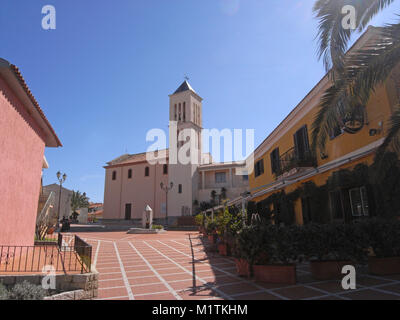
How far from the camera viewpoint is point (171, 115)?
34.3 m

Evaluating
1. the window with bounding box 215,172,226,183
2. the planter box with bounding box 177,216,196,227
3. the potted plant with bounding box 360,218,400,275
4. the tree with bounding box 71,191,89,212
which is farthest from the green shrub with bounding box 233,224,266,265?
the tree with bounding box 71,191,89,212

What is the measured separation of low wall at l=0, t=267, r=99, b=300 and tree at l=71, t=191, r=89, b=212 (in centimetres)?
4971

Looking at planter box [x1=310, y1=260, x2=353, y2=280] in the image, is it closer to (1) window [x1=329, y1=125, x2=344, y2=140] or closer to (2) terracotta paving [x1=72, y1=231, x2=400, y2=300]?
(2) terracotta paving [x1=72, y1=231, x2=400, y2=300]

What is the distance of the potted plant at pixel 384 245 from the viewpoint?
19.0 feet

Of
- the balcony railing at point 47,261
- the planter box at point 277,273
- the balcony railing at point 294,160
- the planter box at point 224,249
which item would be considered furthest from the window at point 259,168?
the balcony railing at point 47,261

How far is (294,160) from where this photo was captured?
11297 mm

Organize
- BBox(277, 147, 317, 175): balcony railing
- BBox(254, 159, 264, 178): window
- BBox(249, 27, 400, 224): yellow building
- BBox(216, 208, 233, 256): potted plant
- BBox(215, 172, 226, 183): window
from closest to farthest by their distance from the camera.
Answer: BBox(249, 27, 400, 224): yellow building < BBox(216, 208, 233, 256): potted plant < BBox(277, 147, 317, 175): balcony railing < BBox(254, 159, 264, 178): window < BBox(215, 172, 226, 183): window

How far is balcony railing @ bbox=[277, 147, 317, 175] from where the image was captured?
10820 millimetres

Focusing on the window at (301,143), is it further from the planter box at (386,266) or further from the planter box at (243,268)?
the planter box at (243,268)

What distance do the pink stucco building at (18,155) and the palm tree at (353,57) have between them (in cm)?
714

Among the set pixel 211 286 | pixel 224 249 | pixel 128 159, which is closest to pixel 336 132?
pixel 224 249

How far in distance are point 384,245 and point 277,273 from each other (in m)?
2.56

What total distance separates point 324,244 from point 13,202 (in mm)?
8250
